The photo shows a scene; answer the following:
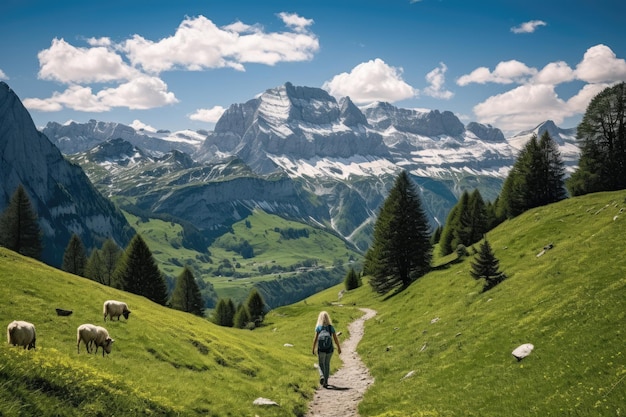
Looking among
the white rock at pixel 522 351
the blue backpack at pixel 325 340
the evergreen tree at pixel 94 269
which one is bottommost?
the evergreen tree at pixel 94 269

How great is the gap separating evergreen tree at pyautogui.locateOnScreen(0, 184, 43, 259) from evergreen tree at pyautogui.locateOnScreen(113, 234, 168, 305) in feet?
84.1

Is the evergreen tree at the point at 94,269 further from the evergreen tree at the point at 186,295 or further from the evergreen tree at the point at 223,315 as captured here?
the evergreen tree at the point at 223,315

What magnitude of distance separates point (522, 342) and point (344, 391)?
34.3 feet

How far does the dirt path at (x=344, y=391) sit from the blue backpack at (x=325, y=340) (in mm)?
2781

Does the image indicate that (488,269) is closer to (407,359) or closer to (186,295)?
(407,359)

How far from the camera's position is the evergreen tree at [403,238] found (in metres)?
71.1

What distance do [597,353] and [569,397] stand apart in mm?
3535

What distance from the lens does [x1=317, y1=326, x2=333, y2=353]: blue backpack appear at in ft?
75.6

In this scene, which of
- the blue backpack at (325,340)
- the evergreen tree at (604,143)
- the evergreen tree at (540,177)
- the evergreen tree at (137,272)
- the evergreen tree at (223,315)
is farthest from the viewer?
the evergreen tree at (223,315)

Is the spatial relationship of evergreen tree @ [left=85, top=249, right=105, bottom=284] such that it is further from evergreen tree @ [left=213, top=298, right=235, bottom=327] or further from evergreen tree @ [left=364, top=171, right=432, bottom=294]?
evergreen tree @ [left=364, top=171, right=432, bottom=294]

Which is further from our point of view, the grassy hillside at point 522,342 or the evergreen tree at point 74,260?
the evergreen tree at point 74,260

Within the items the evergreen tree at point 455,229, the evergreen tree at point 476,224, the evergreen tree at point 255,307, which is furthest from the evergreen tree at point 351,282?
the evergreen tree at point 476,224

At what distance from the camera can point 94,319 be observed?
A: 2970 centimetres

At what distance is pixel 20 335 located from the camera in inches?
711
